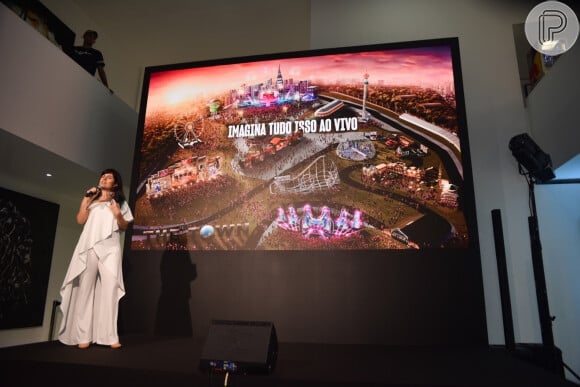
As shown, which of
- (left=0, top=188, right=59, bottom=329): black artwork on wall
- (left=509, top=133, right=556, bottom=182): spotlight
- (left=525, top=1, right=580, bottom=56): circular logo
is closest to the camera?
(left=509, top=133, right=556, bottom=182): spotlight

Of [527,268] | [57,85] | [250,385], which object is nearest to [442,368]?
[250,385]

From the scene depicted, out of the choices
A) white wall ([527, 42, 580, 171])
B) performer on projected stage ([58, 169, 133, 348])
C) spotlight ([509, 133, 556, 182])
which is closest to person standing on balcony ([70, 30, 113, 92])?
performer on projected stage ([58, 169, 133, 348])

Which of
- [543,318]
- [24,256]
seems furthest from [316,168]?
[24,256]

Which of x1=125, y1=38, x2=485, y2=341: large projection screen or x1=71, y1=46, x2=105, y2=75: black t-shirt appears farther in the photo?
x1=71, y1=46, x2=105, y2=75: black t-shirt

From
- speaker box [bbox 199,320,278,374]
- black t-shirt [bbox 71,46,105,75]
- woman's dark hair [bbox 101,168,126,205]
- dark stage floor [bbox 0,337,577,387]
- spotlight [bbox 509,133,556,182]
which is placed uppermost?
black t-shirt [bbox 71,46,105,75]

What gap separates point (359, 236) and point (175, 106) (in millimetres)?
2151

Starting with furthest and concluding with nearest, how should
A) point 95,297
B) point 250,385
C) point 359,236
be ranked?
1. point 359,236
2. point 95,297
3. point 250,385

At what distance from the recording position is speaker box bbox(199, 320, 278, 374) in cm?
190

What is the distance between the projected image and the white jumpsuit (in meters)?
0.69

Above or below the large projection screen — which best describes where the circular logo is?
above

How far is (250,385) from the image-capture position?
1862 millimetres

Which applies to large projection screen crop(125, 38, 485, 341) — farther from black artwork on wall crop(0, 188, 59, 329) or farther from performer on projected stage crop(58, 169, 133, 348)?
black artwork on wall crop(0, 188, 59, 329)

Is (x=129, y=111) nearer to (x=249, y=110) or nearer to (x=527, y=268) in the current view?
(x=249, y=110)

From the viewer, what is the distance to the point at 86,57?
13.3 ft
